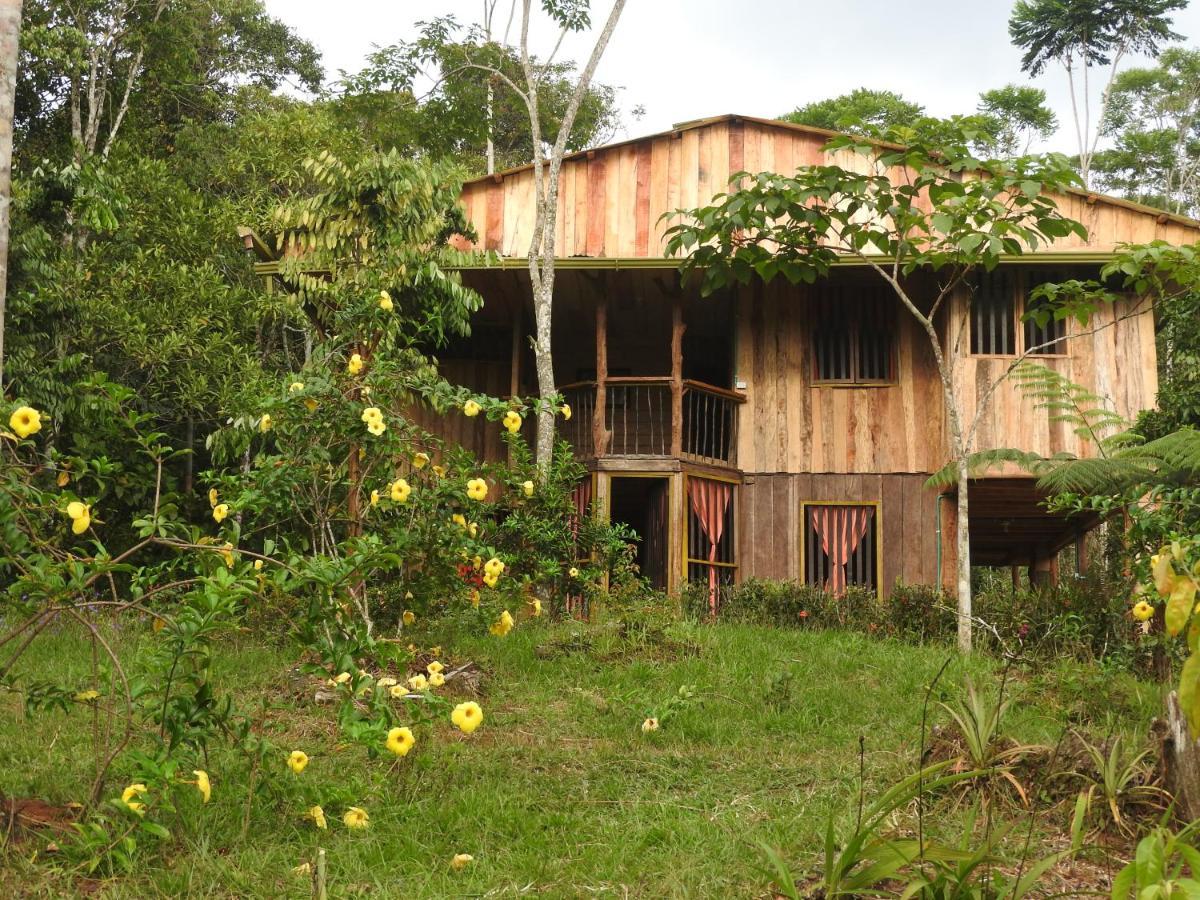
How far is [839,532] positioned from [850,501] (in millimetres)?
388

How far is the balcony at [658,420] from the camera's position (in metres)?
13.1

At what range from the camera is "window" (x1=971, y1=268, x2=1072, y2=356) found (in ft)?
42.4

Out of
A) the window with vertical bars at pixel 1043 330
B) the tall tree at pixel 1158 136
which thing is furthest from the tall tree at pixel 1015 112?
the window with vertical bars at pixel 1043 330

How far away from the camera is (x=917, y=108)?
92.7 feet

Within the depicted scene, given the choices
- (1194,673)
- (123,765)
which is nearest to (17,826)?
(123,765)

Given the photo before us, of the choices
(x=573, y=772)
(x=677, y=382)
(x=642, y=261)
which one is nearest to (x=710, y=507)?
(x=677, y=382)

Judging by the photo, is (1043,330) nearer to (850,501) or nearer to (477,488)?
(850,501)

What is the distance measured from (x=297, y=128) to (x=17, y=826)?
1678cm

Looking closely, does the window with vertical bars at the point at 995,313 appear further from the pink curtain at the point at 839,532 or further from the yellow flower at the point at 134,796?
the yellow flower at the point at 134,796

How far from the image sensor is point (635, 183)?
13.6 metres

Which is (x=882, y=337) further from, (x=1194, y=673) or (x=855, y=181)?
(x=1194, y=673)

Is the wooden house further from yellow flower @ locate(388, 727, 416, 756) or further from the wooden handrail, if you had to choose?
yellow flower @ locate(388, 727, 416, 756)

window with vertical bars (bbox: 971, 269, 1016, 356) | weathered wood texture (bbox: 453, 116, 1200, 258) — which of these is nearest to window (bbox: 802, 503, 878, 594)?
window with vertical bars (bbox: 971, 269, 1016, 356)

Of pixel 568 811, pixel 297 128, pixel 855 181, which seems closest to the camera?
pixel 568 811
